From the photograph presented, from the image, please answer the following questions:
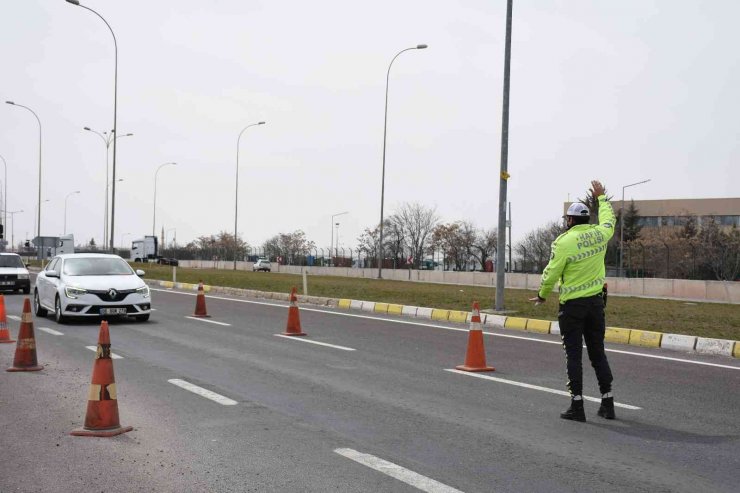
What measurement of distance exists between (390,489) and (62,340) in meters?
10.3

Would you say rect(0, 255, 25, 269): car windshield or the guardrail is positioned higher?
rect(0, 255, 25, 269): car windshield

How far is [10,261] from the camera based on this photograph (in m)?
29.9

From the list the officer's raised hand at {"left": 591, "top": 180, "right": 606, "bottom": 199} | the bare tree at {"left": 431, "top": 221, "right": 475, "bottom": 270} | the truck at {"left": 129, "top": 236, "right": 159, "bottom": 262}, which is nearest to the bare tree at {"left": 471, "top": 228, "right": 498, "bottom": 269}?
the bare tree at {"left": 431, "top": 221, "right": 475, "bottom": 270}

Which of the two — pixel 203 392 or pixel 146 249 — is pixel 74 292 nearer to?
pixel 203 392

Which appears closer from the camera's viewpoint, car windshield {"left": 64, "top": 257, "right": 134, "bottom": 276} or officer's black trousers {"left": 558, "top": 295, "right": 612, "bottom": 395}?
officer's black trousers {"left": 558, "top": 295, "right": 612, "bottom": 395}

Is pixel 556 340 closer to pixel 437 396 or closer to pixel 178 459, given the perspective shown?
pixel 437 396

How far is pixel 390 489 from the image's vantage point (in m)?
5.13

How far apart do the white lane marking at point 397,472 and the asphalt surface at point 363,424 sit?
0.02 m

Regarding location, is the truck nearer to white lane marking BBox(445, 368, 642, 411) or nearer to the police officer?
white lane marking BBox(445, 368, 642, 411)

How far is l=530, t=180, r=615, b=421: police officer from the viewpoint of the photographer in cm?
747

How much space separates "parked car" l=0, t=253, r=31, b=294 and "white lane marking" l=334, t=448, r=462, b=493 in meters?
25.9

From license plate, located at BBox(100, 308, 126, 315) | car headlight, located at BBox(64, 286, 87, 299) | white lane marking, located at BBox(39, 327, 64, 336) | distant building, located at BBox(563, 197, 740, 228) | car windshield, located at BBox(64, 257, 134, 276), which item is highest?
distant building, located at BBox(563, 197, 740, 228)

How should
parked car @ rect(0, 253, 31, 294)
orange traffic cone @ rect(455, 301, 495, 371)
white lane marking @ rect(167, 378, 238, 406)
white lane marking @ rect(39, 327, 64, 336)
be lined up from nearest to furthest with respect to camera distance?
white lane marking @ rect(167, 378, 238, 406)
orange traffic cone @ rect(455, 301, 495, 371)
white lane marking @ rect(39, 327, 64, 336)
parked car @ rect(0, 253, 31, 294)

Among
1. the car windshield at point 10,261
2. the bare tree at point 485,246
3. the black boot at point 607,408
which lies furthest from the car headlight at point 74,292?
the bare tree at point 485,246
